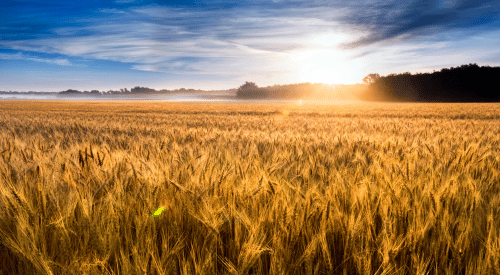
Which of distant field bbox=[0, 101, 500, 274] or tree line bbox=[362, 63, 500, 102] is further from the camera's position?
tree line bbox=[362, 63, 500, 102]

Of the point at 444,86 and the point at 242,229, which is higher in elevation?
the point at 444,86

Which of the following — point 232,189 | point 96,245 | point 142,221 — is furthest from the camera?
point 232,189

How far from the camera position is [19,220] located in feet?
3.83

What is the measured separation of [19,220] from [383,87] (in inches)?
3245

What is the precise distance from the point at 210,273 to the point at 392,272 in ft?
2.12

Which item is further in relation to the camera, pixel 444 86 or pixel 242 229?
pixel 444 86

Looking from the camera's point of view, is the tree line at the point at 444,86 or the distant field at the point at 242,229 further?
the tree line at the point at 444,86

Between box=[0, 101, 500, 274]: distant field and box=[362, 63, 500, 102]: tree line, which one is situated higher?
box=[362, 63, 500, 102]: tree line

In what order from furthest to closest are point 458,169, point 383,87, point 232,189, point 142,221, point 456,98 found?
point 383,87 → point 456,98 → point 458,169 → point 232,189 → point 142,221

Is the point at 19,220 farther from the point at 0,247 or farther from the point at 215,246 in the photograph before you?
the point at 215,246

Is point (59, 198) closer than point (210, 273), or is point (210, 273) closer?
point (210, 273)

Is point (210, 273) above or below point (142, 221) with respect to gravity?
below

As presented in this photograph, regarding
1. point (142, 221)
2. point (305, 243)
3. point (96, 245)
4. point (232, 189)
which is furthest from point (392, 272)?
point (96, 245)

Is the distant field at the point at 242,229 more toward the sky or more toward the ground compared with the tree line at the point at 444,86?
more toward the ground
